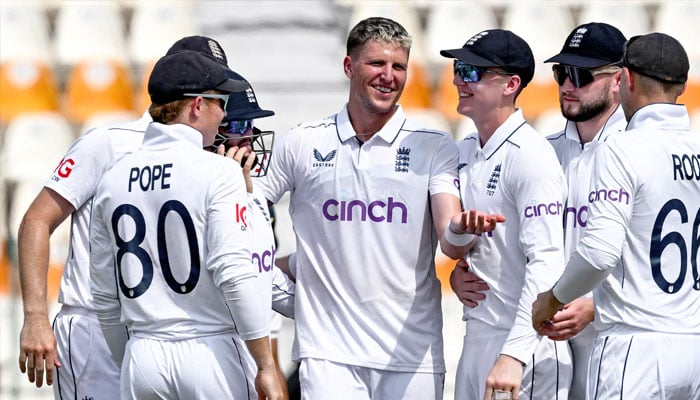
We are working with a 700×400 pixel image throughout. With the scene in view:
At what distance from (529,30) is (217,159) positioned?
28.2 feet

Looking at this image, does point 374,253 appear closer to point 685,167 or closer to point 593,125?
point 593,125

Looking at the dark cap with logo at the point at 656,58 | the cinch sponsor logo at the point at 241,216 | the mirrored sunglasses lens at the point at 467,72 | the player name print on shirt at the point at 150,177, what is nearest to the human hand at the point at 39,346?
the player name print on shirt at the point at 150,177

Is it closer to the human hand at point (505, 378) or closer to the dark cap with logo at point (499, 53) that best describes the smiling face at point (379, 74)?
the dark cap with logo at point (499, 53)

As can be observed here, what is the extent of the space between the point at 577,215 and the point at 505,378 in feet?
3.00

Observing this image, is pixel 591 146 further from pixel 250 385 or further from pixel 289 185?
pixel 250 385

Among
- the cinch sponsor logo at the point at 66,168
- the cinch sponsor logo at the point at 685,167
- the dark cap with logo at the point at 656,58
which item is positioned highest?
the dark cap with logo at the point at 656,58

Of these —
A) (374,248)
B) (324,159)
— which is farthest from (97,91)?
(374,248)

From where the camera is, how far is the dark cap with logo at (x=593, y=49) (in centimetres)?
550

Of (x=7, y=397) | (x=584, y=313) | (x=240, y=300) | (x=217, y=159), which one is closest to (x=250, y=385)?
(x=240, y=300)

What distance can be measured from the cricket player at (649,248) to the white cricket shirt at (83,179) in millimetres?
1778

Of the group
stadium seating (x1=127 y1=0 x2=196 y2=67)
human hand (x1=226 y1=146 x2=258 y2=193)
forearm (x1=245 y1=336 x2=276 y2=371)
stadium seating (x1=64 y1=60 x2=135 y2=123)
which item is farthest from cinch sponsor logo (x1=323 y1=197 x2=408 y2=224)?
stadium seating (x1=127 y1=0 x2=196 y2=67)

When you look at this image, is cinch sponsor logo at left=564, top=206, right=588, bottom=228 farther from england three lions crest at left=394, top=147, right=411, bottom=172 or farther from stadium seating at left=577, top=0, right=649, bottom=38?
stadium seating at left=577, top=0, right=649, bottom=38

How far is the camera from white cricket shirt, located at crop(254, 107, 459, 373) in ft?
17.9

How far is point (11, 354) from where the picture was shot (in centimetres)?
880
